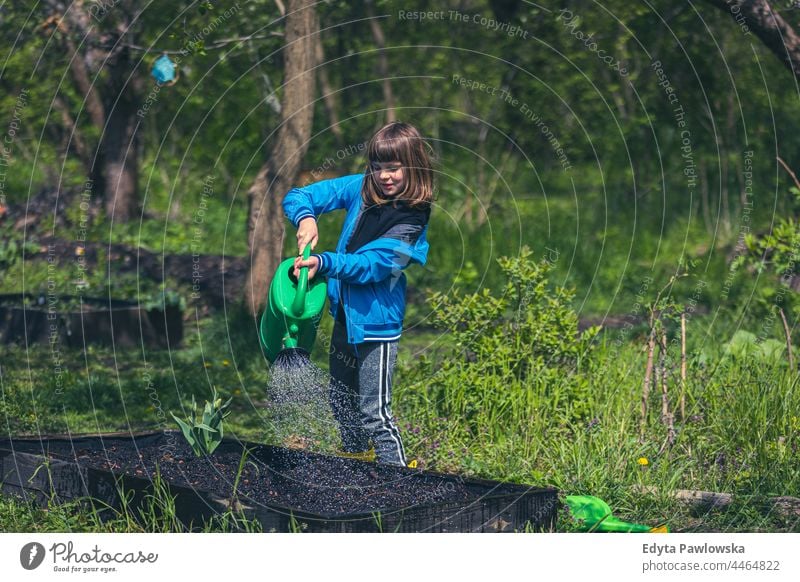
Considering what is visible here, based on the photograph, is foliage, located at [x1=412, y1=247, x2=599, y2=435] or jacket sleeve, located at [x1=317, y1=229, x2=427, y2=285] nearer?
jacket sleeve, located at [x1=317, y1=229, x2=427, y2=285]

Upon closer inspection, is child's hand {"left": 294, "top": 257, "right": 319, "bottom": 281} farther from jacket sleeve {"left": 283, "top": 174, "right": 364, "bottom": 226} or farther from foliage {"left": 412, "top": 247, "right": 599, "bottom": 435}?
foliage {"left": 412, "top": 247, "right": 599, "bottom": 435}

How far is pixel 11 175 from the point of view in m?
15.9

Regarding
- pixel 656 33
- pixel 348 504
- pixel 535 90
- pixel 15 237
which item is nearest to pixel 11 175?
pixel 15 237

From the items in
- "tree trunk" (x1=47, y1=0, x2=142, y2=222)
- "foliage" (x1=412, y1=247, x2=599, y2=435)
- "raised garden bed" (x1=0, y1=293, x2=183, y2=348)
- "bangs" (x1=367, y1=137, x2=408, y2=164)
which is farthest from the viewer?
"tree trunk" (x1=47, y1=0, x2=142, y2=222)

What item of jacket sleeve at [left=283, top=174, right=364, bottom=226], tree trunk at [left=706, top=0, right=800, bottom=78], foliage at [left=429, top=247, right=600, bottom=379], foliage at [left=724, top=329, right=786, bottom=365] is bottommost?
foliage at [left=724, top=329, right=786, bottom=365]

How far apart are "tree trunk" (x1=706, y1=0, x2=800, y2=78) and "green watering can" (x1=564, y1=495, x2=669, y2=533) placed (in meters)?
2.97

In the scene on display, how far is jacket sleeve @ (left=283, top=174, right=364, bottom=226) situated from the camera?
5.61 m

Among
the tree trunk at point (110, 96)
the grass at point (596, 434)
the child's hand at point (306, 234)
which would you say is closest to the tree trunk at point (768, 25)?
the grass at point (596, 434)

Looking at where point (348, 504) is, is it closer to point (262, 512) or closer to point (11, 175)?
point (262, 512)
